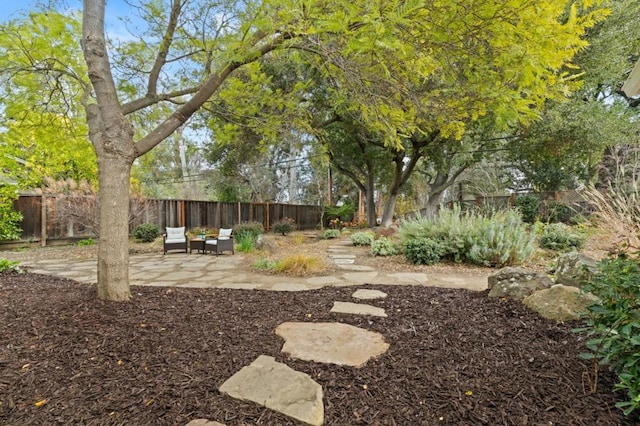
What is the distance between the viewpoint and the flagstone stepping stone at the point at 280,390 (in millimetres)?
1379

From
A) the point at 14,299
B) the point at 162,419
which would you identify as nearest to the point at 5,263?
the point at 14,299

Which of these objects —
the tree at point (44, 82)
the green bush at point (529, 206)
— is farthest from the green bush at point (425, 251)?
the green bush at point (529, 206)

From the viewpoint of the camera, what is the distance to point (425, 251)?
5.12m

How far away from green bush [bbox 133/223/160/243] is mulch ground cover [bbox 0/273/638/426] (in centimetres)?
710

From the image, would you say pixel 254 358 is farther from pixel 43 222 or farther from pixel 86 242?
pixel 43 222

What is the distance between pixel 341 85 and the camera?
312cm

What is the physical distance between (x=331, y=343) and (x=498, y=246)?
3.84m

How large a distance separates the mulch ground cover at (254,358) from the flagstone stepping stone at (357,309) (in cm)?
11

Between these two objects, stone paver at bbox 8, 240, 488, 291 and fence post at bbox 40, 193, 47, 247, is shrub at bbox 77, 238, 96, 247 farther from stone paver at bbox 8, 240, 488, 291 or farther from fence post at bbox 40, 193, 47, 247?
stone paver at bbox 8, 240, 488, 291

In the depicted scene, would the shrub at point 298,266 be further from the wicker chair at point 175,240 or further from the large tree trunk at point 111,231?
the wicker chair at point 175,240

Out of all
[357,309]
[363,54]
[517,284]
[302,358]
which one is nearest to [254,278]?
[357,309]

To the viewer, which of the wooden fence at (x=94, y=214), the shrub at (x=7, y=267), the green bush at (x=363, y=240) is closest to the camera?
the shrub at (x=7, y=267)

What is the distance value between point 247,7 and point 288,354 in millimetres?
2545

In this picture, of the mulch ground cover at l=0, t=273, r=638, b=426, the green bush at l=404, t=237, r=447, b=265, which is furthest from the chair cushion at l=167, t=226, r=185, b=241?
the green bush at l=404, t=237, r=447, b=265
